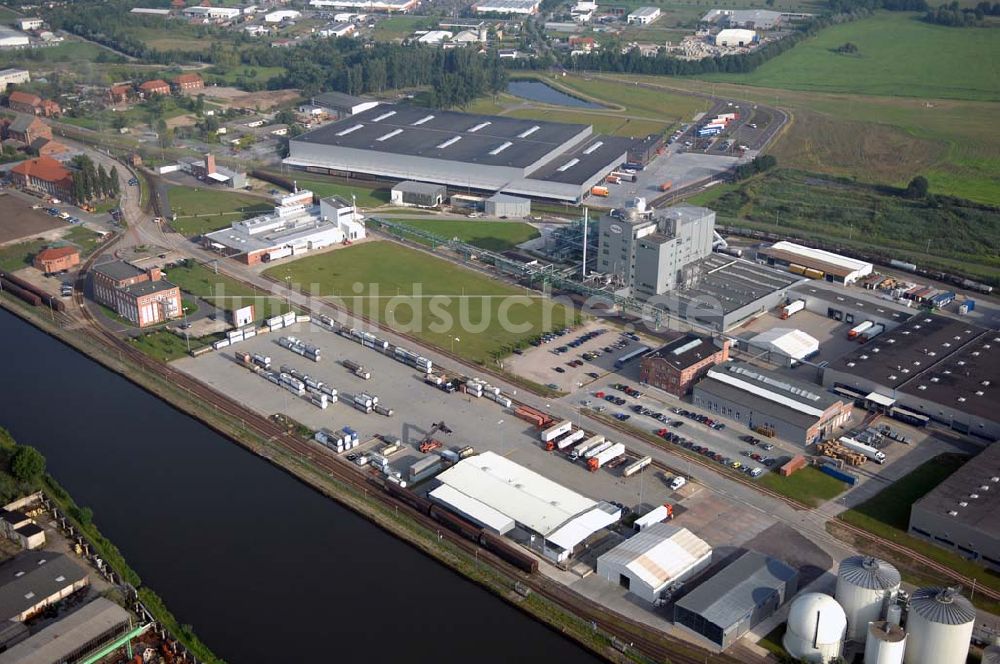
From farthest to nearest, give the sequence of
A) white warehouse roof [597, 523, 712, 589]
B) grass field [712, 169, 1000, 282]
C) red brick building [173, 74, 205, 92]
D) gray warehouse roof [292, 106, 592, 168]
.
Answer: red brick building [173, 74, 205, 92]
gray warehouse roof [292, 106, 592, 168]
grass field [712, 169, 1000, 282]
white warehouse roof [597, 523, 712, 589]

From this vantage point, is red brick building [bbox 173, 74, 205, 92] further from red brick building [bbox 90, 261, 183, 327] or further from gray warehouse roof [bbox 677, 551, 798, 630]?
gray warehouse roof [bbox 677, 551, 798, 630]

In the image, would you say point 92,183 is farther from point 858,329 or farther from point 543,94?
point 543,94

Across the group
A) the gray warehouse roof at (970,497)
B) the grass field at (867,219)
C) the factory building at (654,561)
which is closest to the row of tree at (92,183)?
the grass field at (867,219)

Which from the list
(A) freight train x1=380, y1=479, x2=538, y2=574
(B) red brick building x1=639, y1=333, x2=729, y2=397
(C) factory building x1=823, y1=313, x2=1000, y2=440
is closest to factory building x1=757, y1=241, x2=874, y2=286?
(C) factory building x1=823, y1=313, x2=1000, y2=440

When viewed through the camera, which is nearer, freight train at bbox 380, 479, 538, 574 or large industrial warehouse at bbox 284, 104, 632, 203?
freight train at bbox 380, 479, 538, 574

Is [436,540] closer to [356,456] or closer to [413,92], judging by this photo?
[356,456]

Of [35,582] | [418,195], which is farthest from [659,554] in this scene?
[418,195]

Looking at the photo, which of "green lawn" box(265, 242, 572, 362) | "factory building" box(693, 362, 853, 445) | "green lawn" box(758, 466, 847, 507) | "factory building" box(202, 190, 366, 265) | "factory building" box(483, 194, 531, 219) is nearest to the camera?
"green lawn" box(758, 466, 847, 507)

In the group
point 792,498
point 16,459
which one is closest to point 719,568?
point 792,498
